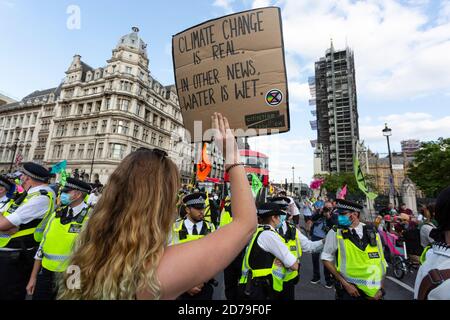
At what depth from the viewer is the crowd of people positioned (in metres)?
1.04

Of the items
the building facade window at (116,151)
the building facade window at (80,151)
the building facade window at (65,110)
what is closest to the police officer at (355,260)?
the building facade window at (116,151)

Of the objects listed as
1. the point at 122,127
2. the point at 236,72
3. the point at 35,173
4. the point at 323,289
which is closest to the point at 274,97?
the point at 236,72

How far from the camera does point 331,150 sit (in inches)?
2721

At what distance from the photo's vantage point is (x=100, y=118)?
4188cm

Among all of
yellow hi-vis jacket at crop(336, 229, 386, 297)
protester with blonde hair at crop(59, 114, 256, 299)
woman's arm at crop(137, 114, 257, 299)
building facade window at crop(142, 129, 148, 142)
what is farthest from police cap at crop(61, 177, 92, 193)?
building facade window at crop(142, 129, 148, 142)

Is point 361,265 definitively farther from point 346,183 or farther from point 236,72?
point 346,183

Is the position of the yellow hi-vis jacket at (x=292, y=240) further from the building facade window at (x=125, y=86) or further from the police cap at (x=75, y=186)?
the building facade window at (x=125, y=86)

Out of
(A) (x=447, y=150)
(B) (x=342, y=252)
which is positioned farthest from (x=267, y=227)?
(A) (x=447, y=150)

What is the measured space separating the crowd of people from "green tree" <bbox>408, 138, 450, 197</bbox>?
88.0 ft

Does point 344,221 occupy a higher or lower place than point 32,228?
higher

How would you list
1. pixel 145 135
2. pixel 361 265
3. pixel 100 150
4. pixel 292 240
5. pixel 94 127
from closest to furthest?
1. pixel 361 265
2. pixel 292 240
3. pixel 100 150
4. pixel 94 127
5. pixel 145 135

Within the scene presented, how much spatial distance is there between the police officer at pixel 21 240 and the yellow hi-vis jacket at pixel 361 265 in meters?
4.24

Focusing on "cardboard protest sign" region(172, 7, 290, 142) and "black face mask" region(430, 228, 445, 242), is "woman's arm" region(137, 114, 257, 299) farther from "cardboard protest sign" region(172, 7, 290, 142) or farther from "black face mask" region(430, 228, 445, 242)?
"black face mask" region(430, 228, 445, 242)

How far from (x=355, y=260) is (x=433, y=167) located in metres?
29.1
